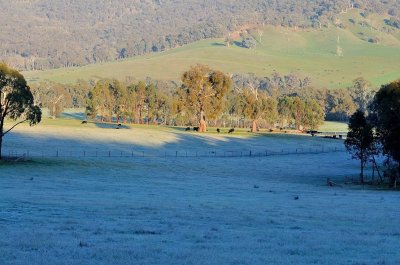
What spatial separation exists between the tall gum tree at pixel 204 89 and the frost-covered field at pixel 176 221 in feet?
218

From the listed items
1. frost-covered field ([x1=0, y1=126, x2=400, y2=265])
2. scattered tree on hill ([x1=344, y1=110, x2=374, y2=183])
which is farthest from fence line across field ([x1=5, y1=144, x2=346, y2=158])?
scattered tree on hill ([x1=344, y1=110, x2=374, y2=183])

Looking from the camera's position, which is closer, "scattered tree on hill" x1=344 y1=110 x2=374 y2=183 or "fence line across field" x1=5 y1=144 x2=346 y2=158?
"scattered tree on hill" x1=344 y1=110 x2=374 y2=183

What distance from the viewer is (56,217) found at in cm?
2495

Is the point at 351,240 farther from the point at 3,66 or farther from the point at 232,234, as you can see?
the point at 3,66

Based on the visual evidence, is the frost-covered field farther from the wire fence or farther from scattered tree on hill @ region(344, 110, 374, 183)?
the wire fence

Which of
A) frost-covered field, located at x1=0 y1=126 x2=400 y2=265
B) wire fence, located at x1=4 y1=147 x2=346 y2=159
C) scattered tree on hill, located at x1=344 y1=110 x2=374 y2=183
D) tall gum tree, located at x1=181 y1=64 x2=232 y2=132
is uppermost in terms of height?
tall gum tree, located at x1=181 y1=64 x2=232 y2=132

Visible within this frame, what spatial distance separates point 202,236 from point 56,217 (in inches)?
283

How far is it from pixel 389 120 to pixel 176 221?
4302 cm

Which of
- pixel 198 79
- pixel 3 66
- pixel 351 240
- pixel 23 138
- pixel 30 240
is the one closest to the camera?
pixel 30 240

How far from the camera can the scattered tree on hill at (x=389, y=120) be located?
203ft

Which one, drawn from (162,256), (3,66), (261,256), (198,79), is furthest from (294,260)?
(198,79)

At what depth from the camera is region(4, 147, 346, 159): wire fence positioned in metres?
79.6

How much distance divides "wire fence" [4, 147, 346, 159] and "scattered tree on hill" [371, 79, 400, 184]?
31.8 meters

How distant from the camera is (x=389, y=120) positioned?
62.8 metres
